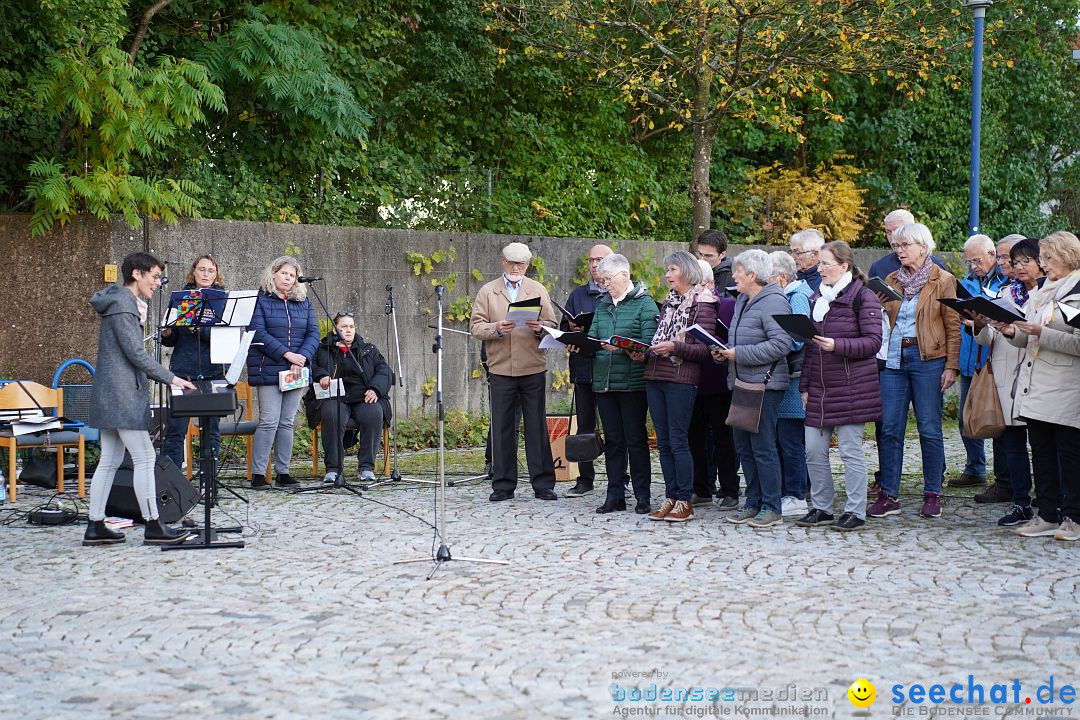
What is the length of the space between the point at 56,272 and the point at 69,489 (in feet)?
8.03

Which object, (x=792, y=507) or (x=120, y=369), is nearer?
(x=120, y=369)

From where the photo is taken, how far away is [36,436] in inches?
409

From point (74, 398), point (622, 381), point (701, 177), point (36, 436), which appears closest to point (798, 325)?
point (622, 381)

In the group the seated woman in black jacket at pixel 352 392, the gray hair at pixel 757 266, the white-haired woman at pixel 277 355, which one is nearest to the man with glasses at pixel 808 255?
the gray hair at pixel 757 266

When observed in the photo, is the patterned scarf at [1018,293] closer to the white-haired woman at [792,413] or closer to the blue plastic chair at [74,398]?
the white-haired woman at [792,413]

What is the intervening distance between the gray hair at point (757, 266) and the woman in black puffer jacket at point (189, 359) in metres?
4.71

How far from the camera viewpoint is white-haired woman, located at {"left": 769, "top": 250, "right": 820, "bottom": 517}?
8.91 m

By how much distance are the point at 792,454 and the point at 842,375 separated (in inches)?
39.6

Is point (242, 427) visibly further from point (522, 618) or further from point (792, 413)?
point (522, 618)

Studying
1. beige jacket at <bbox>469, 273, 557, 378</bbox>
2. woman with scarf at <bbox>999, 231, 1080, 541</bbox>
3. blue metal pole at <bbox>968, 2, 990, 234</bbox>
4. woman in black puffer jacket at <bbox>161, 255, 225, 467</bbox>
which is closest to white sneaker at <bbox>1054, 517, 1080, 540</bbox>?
woman with scarf at <bbox>999, 231, 1080, 541</bbox>

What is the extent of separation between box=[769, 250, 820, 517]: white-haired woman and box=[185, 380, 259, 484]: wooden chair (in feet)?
16.5

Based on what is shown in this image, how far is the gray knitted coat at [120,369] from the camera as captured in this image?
26.7ft

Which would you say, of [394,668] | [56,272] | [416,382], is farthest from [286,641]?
[416,382]

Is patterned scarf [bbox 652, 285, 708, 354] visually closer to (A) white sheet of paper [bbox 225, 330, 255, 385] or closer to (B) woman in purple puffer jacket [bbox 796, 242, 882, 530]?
(B) woman in purple puffer jacket [bbox 796, 242, 882, 530]
